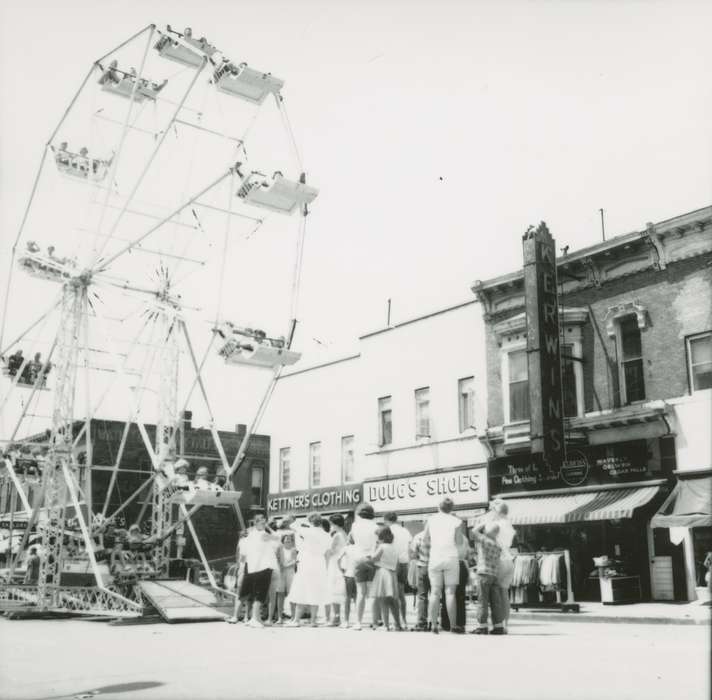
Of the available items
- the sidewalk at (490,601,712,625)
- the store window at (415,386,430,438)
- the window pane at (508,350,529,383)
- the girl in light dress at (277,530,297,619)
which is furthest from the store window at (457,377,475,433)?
the girl in light dress at (277,530,297,619)

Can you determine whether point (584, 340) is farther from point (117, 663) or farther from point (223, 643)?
point (117, 663)

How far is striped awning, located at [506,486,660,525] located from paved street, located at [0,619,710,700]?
10.1m

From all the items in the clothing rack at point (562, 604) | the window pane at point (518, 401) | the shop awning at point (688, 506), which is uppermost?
the window pane at point (518, 401)

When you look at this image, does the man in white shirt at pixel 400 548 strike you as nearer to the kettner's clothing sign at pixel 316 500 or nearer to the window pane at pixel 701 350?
the window pane at pixel 701 350

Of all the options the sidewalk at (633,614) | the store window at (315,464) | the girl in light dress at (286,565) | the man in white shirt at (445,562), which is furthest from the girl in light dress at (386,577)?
the store window at (315,464)

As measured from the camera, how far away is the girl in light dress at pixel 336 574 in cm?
1299

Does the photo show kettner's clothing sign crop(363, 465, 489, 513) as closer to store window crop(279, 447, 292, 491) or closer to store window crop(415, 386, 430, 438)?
store window crop(415, 386, 430, 438)

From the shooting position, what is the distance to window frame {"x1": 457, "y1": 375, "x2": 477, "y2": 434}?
88.4 ft

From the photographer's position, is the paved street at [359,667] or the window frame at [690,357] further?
the window frame at [690,357]

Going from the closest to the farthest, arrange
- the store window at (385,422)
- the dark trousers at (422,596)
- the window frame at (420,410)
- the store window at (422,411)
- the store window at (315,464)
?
the dark trousers at (422,596) < the window frame at (420,410) < the store window at (422,411) < the store window at (385,422) < the store window at (315,464)

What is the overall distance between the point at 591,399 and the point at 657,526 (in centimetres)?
448

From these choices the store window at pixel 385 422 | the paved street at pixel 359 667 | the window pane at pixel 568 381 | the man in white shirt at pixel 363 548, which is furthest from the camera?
the store window at pixel 385 422

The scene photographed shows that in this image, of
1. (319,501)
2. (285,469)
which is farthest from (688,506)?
(285,469)

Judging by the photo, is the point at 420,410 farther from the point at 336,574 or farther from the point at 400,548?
the point at 400,548
